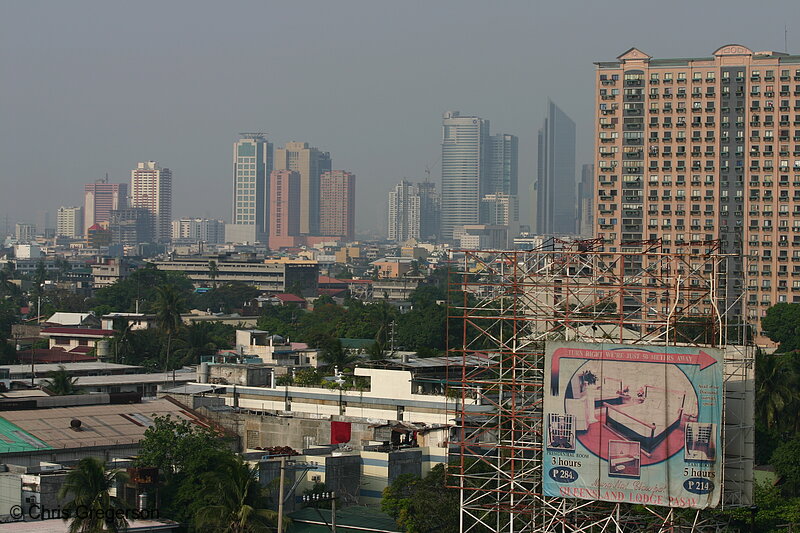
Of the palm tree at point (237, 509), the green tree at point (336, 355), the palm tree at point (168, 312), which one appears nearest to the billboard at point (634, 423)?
the palm tree at point (237, 509)

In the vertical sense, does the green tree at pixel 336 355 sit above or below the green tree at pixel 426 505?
above

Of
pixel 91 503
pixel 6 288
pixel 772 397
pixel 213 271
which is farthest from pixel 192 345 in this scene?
pixel 213 271

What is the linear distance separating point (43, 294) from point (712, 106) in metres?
60.8

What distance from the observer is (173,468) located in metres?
32.2

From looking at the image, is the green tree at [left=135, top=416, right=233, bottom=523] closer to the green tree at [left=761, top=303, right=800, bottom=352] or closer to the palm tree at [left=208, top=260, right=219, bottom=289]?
the green tree at [left=761, top=303, right=800, bottom=352]

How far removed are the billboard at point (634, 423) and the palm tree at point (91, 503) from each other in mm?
7734

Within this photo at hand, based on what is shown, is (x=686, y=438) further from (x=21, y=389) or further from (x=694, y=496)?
(x=21, y=389)

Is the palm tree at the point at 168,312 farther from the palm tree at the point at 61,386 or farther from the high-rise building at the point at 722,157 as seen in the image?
the high-rise building at the point at 722,157

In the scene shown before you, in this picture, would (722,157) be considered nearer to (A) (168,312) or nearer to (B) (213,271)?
(A) (168,312)

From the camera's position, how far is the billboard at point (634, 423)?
25.1 m

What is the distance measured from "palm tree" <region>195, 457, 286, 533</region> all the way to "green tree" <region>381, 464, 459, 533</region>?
4547 millimetres

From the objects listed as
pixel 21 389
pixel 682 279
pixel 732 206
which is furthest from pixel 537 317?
pixel 732 206

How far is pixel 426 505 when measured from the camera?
30266mm

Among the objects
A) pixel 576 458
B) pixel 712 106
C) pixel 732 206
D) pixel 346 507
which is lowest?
pixel 346 507
